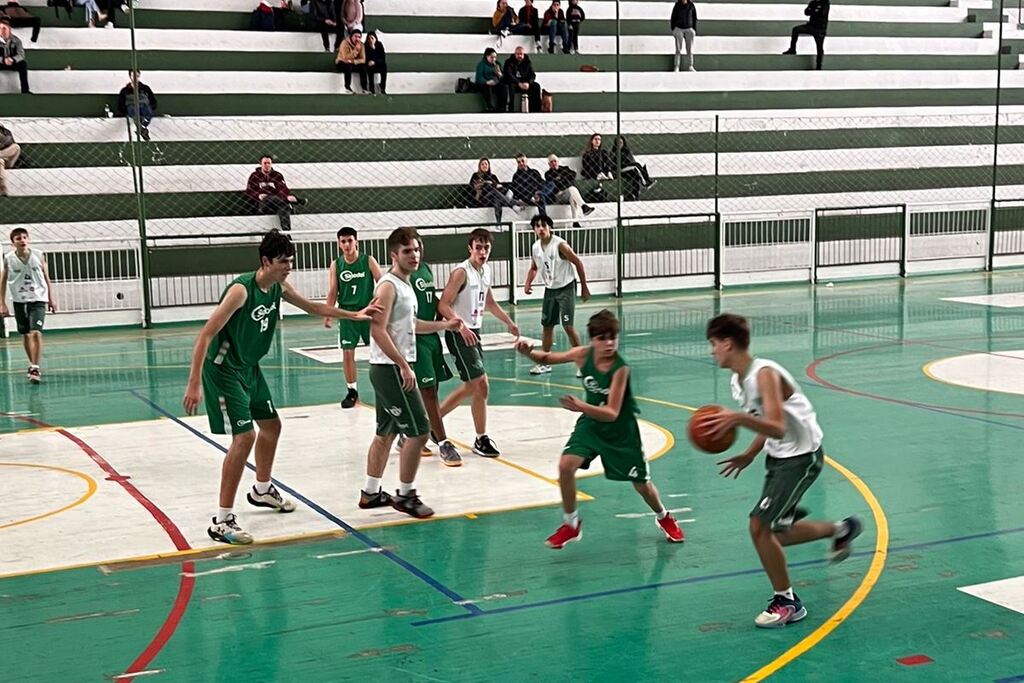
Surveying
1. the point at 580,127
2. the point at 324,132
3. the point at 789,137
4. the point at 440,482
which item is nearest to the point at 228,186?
the point at 324,132

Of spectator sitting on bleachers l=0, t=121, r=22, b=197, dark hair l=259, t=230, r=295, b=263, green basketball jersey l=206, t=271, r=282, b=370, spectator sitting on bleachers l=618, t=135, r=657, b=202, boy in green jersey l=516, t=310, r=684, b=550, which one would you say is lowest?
boy in green jersey l=516, t=310, r=684, b=550

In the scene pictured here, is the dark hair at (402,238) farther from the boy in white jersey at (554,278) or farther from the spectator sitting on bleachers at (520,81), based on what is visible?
the spectator sitting on bleachers at (520,81)

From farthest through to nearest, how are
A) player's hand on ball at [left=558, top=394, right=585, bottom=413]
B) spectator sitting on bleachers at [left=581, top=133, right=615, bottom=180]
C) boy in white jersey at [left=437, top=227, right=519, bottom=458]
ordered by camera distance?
1. spectator sitting on bleachers at [left=581, top=133, right=615, bottom=180]
2. boy in white jersey at [left=437, top=227, right=519, bottom=458]
3. player's hand on ball at [left=558, top=394, right=585, bottom=413]

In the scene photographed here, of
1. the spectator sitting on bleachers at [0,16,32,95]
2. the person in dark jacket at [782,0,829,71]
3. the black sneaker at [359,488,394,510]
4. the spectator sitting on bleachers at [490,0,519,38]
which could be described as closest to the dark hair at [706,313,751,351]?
the black sneaker at [359,488,394,510]

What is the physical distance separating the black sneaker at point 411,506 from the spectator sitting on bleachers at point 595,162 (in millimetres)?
18320

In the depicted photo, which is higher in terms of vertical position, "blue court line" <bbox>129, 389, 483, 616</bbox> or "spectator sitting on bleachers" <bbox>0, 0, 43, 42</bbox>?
"spectator sitting on bleachers" <bbox>0, 0, 43, 42</bbox>

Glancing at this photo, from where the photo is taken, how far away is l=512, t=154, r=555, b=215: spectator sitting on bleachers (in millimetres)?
26156

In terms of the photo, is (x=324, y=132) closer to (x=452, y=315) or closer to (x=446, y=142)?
(x=446, y=142)

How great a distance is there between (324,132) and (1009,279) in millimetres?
14791

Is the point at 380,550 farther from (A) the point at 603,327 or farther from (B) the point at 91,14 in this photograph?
(B) the point at 91,14

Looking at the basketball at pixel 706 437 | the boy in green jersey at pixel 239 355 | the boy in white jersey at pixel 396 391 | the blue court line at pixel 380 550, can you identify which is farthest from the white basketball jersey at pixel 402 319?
the basketball at pixel 706 437

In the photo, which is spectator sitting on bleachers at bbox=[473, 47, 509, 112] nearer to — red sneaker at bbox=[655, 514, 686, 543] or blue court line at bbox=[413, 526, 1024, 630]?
red sneaker at bbox=[655, 514, 686, 543]

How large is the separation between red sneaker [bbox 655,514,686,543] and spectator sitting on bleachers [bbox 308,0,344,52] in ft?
72.3

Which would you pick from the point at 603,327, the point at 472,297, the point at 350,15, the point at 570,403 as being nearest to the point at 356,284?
the point at 472,297
